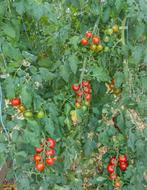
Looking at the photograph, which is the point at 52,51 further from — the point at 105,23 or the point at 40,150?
the point at 40,150

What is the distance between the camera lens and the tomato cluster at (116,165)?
1.99 metres

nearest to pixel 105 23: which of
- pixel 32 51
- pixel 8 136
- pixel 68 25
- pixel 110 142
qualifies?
pixel 68 25

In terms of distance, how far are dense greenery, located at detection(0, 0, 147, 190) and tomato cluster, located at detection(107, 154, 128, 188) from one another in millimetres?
27

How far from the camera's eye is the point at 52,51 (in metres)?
2.00

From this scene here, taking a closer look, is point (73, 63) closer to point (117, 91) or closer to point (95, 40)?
point (95, 40)

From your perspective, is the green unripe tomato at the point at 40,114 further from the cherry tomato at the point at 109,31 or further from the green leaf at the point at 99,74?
the cherry tomato at the point at 109,31

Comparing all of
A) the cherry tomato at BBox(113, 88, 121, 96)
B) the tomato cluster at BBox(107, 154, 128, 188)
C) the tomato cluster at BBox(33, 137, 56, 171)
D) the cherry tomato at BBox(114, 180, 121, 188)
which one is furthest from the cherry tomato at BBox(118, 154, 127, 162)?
the tomato cluster at BBox(33, 137, 56, 171)

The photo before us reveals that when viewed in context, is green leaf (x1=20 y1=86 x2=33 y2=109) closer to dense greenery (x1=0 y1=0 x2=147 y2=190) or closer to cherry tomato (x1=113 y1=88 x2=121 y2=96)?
dense greenery (x1=0 y1=0 x2=147 y2=190)

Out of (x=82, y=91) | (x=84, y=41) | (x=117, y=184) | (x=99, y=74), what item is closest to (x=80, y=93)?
(x=82, y=91)

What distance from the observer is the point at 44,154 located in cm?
174

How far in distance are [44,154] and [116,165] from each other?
434 mm

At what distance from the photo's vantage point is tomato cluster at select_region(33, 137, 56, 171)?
173 cm

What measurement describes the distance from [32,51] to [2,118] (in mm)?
496

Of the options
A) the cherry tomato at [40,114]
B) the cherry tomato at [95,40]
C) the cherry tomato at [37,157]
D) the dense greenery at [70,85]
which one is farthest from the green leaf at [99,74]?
the cherry tomato at [37,157]
